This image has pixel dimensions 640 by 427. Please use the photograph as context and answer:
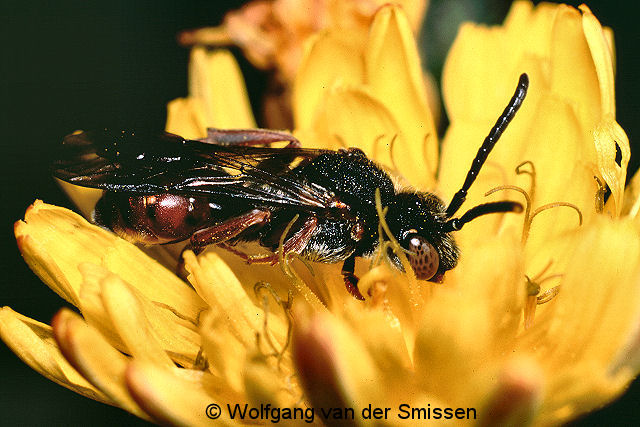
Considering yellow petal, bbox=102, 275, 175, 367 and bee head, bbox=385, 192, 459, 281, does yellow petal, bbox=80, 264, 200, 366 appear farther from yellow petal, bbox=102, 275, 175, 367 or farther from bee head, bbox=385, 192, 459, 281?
bee head, bbox=385, 192, 459, 281

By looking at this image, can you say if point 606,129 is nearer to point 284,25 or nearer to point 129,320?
point 129,320

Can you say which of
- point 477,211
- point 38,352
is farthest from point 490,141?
point 38,352

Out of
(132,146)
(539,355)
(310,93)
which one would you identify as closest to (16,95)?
(310,93)

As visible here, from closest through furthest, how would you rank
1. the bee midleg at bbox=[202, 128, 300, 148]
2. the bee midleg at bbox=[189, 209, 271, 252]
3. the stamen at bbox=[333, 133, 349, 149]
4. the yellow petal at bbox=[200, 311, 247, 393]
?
the yellow petal at bbox=[200, 311, 247, 393] → the bee midleg at bbox=[189, 209, 271, 252] → the bee midleg at bbox=[202, 128, 300, 148] → the stamen at bbox=[333, 133, 349, 149]

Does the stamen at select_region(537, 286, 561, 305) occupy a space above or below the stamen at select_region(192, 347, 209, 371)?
above

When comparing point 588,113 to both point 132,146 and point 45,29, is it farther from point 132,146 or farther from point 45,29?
point 45,29

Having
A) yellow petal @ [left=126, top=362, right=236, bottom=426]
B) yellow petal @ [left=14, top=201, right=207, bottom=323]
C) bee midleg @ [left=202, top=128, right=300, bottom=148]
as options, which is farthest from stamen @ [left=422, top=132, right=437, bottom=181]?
yellow petal @ [left=126, top=362, right=236, bottom=426]
